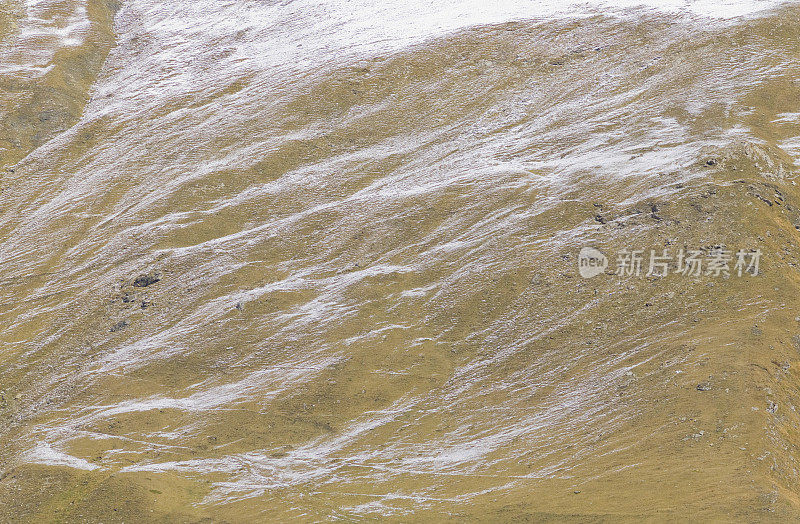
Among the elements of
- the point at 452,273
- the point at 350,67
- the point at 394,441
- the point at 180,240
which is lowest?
the point at 394,441

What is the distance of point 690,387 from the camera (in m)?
Answer: 29.1

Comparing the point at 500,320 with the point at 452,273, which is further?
the point at 452,273

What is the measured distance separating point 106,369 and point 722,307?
118ft

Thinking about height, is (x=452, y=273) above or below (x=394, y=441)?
above

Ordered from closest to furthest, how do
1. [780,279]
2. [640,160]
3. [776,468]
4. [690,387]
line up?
[776,468] < [690,387] < [780,279] < [640,160]

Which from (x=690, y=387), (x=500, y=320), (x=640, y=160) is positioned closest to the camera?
(x=690, y=387)

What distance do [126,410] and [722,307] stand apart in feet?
110

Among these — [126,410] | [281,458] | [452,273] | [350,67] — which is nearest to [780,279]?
[452,273]

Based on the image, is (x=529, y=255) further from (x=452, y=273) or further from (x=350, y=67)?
(x=350, y=67)

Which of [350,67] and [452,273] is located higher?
[350,67]

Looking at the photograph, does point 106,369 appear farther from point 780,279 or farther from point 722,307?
point 780,279

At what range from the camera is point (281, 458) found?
104 ft

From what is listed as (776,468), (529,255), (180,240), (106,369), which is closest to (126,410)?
(106,369)

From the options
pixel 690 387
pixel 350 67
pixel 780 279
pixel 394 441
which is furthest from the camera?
pixel 350 67
